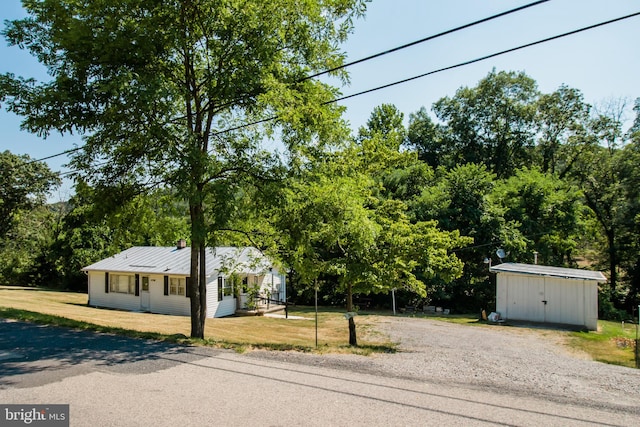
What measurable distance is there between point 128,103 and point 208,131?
3070mm

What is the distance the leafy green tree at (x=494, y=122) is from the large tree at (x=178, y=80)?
3568 cm

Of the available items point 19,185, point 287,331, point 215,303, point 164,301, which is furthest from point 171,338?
point 19,185

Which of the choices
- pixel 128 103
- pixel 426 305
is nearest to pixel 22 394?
pixel 128 103

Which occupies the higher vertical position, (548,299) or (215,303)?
(548,299)

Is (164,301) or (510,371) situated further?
(164,301)

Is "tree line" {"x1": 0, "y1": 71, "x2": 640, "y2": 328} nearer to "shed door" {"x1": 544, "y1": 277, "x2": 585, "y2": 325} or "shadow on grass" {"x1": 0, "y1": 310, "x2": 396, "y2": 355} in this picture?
"shadow on grass" {"x1": 0, "y1": 310, "x2": 396, "y2": 355}

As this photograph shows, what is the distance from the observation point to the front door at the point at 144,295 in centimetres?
2453

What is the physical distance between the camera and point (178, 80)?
10734 mm

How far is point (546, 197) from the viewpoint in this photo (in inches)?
1169

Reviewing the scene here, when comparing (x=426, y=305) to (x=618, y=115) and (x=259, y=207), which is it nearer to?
(x=259, y=207)

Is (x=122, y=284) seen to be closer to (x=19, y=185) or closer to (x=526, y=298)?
(x=19, y=185)

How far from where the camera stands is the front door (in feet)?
80.5

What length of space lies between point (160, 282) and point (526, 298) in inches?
761

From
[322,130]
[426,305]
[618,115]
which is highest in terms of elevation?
[618,115]
